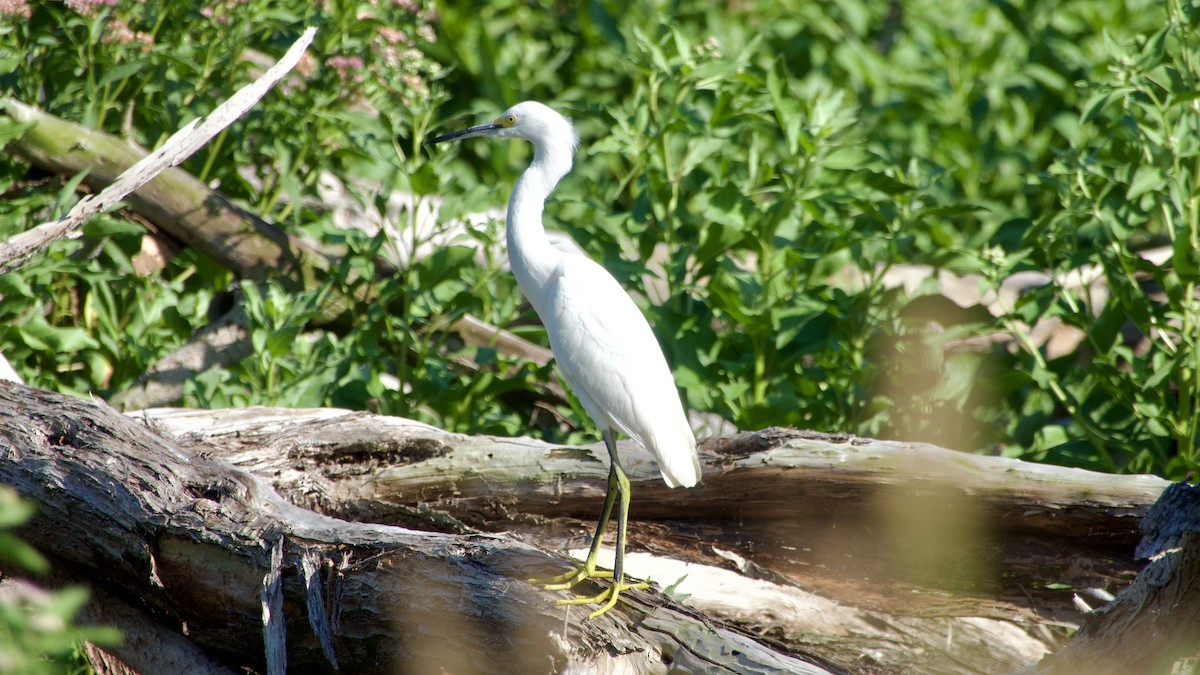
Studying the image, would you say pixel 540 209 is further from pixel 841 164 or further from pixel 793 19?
pixel 793 19

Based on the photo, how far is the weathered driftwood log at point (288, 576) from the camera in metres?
2.55

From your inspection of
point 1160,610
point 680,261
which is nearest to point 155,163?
point 680,261

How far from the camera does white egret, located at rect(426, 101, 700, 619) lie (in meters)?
2.93

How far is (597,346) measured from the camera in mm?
3025

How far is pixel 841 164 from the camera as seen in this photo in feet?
14.1

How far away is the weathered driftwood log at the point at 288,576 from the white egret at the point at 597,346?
20 cm

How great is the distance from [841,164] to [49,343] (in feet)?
10.8

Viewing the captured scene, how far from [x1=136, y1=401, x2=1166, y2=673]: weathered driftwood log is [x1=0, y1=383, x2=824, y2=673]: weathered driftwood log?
1.30 ft

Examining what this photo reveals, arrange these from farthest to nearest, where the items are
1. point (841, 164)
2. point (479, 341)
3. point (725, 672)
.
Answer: point (479, 341), point (841, 164), point (725, 672)

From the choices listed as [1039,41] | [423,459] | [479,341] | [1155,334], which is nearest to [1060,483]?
[1155,334]

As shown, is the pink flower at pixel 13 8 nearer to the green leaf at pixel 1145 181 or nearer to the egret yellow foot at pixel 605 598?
the egret yellow foot at pixel 605 598

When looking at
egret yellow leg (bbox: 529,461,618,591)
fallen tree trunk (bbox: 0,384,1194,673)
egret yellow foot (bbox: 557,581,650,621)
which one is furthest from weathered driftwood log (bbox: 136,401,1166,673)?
egret yellow foot (bbox: 557,581,650,621)

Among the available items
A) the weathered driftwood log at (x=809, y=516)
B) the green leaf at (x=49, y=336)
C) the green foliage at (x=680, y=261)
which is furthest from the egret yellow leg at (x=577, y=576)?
Answer: the green leaf at (x=49, y=336)

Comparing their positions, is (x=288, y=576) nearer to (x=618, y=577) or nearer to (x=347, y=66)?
(x=618, y=577)
